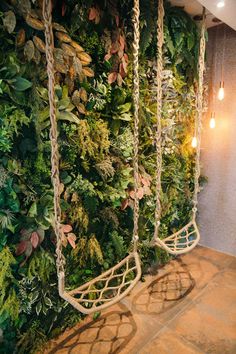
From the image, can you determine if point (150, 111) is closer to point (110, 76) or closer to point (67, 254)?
point (110, 76)

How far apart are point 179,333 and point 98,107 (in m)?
1.97

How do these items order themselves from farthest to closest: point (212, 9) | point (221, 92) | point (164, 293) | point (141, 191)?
point (221, 92) < point (164, 293) < point (141, 191) < point (212, 9)

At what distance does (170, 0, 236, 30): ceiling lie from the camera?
7.37 ft

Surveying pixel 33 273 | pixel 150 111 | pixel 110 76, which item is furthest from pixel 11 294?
pixel 150 111

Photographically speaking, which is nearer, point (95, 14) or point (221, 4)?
point (95, 14)

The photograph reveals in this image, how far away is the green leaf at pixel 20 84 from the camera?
1.75 meters

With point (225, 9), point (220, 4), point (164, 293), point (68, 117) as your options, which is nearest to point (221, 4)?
point (220, 4)

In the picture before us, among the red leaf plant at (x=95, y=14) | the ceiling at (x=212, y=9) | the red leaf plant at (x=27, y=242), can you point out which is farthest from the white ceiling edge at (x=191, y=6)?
the red leaf plant at (x=27, y=242)

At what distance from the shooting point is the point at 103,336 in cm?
227

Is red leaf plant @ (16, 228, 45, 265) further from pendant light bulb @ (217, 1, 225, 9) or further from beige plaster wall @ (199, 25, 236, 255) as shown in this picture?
beige plaster wall @ (199, 25, 236, 255)

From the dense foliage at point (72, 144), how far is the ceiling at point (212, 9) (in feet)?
0.29

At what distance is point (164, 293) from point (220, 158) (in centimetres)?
179

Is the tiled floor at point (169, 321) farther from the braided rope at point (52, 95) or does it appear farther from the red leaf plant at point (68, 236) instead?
Result: the braided rope at point (52, 95)

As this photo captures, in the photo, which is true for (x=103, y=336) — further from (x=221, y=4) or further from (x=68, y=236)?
(x=221, y=4)
